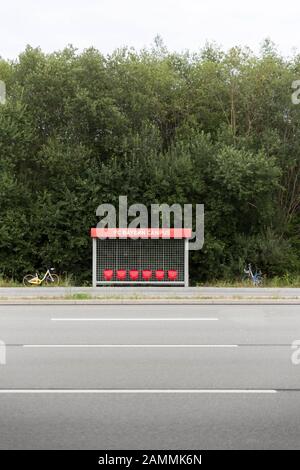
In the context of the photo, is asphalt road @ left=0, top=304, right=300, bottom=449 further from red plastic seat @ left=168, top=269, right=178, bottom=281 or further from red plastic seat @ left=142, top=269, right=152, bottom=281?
red plastic seat @ left=142, top=269, right=152, bottom=281

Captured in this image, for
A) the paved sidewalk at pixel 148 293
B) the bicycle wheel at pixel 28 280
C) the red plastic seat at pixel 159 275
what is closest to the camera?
the paved sidewalk at pixel 148 293

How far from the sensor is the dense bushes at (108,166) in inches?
1111

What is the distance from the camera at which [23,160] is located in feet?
95.1

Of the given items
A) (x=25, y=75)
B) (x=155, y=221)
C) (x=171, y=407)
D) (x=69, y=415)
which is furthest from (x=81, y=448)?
(x=25, y=75)

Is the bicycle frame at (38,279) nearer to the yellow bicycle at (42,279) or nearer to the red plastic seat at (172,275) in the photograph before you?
the yellow bicycle at (42,279)

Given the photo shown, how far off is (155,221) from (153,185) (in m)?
1.70

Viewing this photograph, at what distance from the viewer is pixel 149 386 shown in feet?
25.4

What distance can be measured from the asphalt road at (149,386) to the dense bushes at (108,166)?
14369 millimetres

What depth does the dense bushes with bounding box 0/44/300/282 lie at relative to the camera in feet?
92.6

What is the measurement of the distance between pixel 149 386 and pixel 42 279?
19.6 meters

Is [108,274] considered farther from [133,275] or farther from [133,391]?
[133,391]

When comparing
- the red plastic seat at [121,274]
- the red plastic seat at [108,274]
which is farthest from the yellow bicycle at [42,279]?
the red plastic seat at [121,274]

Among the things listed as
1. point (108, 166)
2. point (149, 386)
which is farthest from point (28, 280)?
point (149, 386)

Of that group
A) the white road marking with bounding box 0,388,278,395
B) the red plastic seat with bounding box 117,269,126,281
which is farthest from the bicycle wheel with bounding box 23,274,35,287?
the white road marking with bounding box 0,388,278,395
